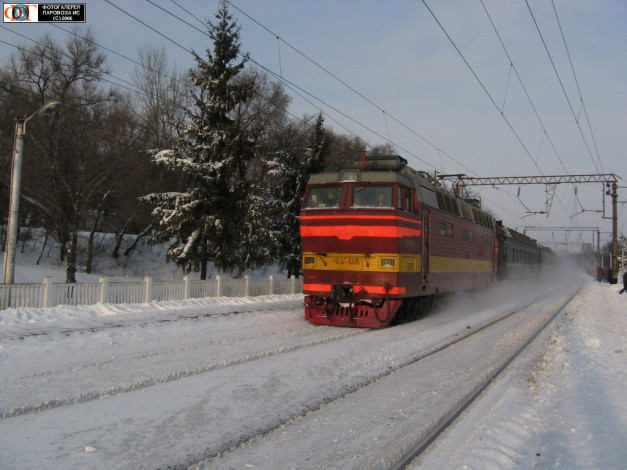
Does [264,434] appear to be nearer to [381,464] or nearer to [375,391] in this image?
[381,464]

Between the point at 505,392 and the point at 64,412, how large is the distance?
5.34 metres

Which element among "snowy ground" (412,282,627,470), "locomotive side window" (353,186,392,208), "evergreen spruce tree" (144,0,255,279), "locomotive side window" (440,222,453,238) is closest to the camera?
"snowy ground" (412,282,627,470)

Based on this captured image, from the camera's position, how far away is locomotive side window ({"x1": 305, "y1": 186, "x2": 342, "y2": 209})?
13469 mm

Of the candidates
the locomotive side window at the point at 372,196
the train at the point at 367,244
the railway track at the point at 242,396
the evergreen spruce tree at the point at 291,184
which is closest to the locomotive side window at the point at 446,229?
the train at the point at 367,244

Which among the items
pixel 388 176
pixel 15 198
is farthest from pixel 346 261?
pixel 15 198

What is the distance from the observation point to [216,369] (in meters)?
7.91

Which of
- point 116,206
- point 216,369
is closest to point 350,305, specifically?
point 216,369

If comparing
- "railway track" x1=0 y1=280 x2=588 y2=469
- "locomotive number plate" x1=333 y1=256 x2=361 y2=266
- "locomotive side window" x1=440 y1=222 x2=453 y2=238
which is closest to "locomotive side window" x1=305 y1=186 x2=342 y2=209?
"locomotive number plate" x1=333 y1=256 x2=361 y2=266

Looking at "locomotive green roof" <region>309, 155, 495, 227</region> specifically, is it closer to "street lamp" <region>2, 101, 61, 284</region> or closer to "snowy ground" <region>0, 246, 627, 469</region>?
"snowy ground" <region>0, 246, 627, 469</region>

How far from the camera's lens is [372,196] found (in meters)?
13.1

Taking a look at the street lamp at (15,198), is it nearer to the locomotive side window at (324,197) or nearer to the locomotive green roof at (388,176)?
the locomotive side window at (324,197)

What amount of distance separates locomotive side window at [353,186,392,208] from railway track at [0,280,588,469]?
3.32m

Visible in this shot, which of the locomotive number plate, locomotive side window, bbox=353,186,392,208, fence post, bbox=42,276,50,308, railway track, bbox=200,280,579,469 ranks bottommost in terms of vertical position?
railway track, bbox=200,280,579,469

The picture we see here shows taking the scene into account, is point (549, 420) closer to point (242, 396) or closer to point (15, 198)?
point (242, 396)
